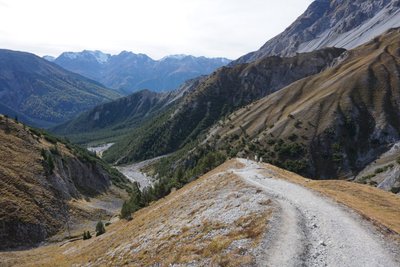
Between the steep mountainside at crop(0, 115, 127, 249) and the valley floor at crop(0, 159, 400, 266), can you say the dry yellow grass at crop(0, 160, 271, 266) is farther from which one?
the steep mountainside at crop(0, 115, 127, 249)

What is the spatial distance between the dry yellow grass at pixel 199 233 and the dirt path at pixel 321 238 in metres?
1.64

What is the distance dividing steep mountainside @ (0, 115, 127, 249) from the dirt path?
2766 inches

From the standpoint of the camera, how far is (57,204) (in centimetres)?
10794

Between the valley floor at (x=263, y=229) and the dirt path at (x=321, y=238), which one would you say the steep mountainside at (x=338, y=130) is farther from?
the dirt path at (x=321, y=238)

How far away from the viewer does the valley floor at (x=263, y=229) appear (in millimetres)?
28750

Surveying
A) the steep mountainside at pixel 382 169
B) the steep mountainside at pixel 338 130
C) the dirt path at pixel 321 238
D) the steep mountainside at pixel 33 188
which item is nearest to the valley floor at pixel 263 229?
the dirt path at pixel 321 238

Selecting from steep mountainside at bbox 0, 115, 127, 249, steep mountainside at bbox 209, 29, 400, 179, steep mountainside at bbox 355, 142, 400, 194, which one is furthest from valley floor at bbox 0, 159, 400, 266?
steep mountainside at bbox 209, 29, 400, 179

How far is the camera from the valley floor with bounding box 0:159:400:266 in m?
28.8

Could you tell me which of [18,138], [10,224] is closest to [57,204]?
[10,224]

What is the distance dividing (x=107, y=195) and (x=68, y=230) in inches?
2354

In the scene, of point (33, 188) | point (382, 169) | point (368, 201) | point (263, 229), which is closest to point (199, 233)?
point (263, 229)

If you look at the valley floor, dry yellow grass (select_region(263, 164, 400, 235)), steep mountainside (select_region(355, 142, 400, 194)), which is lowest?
steep mountainside (select_region(355, 142, 400, 194))

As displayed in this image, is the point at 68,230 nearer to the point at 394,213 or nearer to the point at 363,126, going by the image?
the point at 394,213

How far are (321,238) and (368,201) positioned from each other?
870 inches
